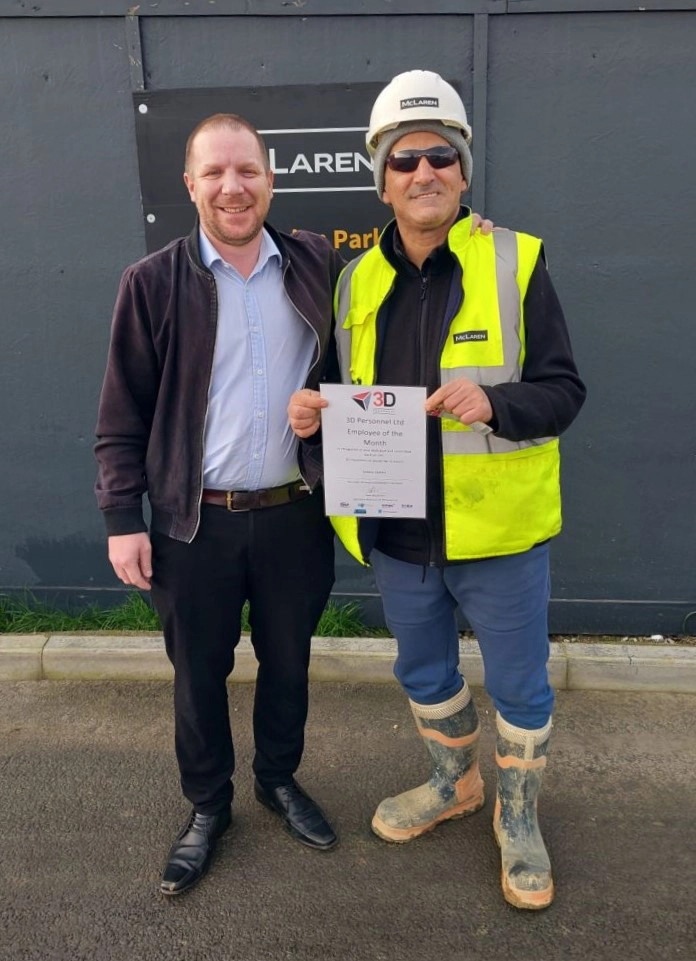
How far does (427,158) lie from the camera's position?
2.10m

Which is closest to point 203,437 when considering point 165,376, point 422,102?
point 165,376

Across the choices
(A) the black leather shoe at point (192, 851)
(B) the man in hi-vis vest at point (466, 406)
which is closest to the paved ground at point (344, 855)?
(A) the black leather shoe at point (192, 851)

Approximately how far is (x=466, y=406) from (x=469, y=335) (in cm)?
23

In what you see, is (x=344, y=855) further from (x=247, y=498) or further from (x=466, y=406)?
(x=466, y=406)

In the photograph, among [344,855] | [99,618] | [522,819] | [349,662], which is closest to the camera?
[522,819]

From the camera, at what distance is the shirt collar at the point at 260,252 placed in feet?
7.60

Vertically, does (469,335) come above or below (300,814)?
Result: above

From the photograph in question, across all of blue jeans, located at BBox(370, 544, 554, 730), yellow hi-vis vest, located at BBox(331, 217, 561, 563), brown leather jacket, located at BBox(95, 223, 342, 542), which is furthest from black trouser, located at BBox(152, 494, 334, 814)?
yellow hi-vis vest, located at BBox(331, 217, 561, 563)

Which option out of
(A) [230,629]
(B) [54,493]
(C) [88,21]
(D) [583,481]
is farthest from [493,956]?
(C) [88,21]

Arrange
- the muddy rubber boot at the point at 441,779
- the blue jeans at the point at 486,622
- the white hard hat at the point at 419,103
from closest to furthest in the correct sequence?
the white hard hat at the point at 419,103 < the blue jeans at the point at 486,622 < the muddy rubber boot at the point at 441,779

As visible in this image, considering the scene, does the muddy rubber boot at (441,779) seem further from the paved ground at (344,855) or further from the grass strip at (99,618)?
the grass strip at (99,618)

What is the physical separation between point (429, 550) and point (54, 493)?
2.41 m

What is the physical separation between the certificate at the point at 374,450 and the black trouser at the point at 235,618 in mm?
282

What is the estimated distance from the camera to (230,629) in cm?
256
